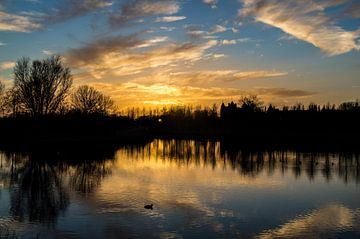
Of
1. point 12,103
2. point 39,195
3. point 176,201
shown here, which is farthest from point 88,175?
point 12,103

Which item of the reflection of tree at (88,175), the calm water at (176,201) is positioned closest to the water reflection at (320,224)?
the calm water at (176,201)

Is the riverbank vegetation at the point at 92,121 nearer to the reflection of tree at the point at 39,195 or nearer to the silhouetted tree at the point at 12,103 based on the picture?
the silhouetted tree at the point at 12,103

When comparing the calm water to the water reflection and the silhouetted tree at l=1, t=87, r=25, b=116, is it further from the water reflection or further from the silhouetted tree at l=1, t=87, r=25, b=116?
the silhouetted tree at l=1, t=87, r=25, b=116

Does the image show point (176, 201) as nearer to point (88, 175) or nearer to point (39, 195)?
point (39, 195)

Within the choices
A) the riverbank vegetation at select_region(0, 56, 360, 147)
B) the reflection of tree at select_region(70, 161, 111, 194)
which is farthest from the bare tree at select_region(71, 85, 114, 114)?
the reflection of tree at select_region(70, 161, 111, 194)

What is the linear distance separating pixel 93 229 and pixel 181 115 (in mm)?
139450

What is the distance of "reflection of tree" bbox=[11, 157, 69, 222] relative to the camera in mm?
16953

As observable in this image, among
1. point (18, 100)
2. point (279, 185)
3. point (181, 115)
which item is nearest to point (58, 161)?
point (279, 185)

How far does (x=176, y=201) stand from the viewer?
19.9 meters

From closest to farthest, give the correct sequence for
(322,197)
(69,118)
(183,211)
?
(183,211), (322,197), (69,118)

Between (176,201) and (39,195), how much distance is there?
23.3 feet

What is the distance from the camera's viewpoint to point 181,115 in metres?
154

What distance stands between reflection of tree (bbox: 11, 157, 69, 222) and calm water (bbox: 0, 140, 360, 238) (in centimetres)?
4

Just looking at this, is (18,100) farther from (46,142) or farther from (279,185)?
(279,185)
